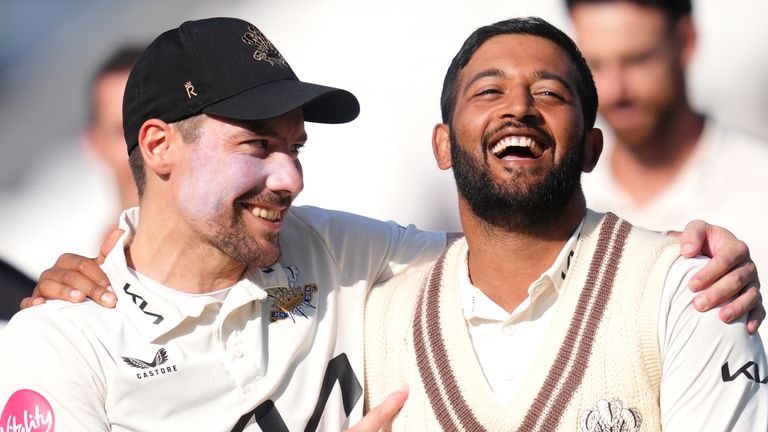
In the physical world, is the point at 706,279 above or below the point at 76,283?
above

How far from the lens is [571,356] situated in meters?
2.16

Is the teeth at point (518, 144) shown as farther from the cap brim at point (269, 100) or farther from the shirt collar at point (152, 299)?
the shirt collar at point (152, 299)

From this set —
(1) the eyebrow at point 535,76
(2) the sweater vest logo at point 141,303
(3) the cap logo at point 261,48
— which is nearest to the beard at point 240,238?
(2) the sweater vest logo at point 141,303

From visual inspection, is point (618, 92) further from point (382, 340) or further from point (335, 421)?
point (335, 421)

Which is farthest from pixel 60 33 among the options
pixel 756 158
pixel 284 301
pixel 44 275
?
pixel 756 158

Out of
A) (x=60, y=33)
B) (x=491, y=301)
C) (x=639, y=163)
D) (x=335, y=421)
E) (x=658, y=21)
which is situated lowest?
(x=335, y=421)

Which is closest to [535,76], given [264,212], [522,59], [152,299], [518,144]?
[522,59]

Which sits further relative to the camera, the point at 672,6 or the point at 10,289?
the point at 10,289

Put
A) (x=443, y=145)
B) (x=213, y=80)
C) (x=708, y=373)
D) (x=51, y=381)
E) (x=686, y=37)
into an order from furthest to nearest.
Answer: (x=686, y=37)
(x=443, y=145)
(x=213, y=80)
(x=51, y=381)
(x=708, y=373)

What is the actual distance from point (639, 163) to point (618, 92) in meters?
0.27

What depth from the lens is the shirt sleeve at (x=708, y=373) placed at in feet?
6.57

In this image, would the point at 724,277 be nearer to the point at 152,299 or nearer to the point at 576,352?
the point at 576,352

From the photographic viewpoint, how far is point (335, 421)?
2396 millimetres

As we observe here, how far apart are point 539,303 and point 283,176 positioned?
0.69 meters
